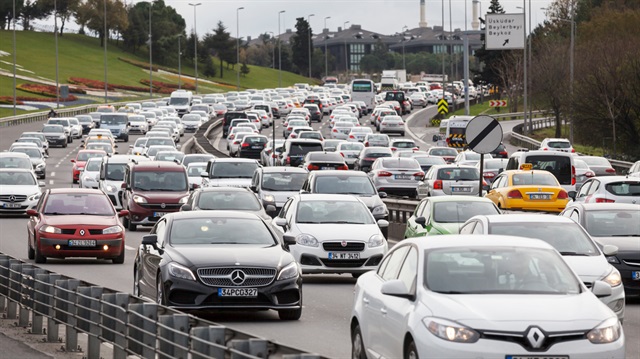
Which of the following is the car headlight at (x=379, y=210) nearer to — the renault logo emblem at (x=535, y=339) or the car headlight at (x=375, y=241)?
the car headlight at (x=375, y=241)

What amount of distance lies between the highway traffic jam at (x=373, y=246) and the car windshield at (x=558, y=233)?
0.07ft

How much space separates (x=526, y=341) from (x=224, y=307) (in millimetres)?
7406

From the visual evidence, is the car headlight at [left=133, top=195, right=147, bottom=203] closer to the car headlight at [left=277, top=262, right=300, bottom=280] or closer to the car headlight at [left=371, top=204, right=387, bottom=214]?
the car headlight at [left=371, top=204, right=387, bottom=214]

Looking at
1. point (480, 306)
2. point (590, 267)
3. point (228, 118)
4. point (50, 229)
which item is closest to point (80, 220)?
point (50, 229)

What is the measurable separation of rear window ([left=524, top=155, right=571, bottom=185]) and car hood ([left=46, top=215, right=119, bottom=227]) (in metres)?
15.9

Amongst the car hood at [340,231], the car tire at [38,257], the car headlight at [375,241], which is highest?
the car hood at [340,231]

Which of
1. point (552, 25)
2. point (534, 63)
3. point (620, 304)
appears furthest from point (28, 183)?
point (552, 25)

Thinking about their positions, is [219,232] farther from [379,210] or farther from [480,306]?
[379,210]

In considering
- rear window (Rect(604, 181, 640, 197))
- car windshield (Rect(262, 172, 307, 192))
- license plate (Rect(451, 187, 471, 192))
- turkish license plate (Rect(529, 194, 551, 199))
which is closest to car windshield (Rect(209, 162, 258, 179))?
car windshield (Rect(262, 172, 307, 192))

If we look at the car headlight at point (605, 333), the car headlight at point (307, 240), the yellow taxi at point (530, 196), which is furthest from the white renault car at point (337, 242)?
the car headlight at point (605, 333)

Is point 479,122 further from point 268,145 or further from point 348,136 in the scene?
point 348,136

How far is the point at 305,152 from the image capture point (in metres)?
57.3

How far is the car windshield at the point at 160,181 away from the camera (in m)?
38.1

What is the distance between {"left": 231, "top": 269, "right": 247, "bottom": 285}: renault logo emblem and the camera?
17.4m
